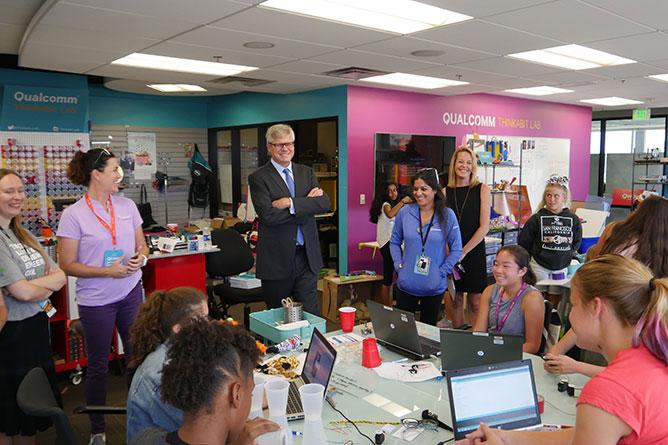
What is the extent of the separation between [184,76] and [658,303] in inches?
212

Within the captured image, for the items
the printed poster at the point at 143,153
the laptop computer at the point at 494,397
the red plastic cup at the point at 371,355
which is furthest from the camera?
the printed poster at the point at 143,153

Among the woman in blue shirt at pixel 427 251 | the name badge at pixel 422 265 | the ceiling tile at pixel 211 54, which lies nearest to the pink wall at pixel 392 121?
the ceiling tile at pixel 211 54

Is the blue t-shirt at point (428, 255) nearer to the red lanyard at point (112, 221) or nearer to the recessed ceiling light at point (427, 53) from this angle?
the recessed ceiling light at point (427, 53)

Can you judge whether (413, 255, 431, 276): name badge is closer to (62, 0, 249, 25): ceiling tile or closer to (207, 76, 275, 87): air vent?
(62, 0, 249, 25): ceiling tile

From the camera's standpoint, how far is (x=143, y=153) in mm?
8156

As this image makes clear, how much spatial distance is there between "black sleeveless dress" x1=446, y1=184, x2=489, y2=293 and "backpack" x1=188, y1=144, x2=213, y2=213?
535cm

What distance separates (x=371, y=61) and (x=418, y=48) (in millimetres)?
643

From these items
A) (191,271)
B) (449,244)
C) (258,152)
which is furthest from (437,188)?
(258,152)

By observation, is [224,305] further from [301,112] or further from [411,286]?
[301,112]

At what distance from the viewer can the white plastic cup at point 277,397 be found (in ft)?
5.75

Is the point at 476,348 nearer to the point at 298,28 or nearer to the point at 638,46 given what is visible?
the point at 298,28

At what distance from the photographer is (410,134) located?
6820mm

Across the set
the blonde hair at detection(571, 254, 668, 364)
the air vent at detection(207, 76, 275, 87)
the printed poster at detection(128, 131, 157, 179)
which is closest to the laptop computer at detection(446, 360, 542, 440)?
the blonde hair at detection(571, 254, 668, 364)

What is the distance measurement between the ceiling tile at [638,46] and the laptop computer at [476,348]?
10.2 feet
